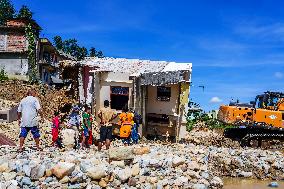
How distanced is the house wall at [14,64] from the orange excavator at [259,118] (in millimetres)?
25059

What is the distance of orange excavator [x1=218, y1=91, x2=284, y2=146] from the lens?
19.6 metres

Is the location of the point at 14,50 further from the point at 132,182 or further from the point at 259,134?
the point at 132,182

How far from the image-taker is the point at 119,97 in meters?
22.0

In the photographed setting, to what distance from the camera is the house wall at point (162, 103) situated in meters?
21.9

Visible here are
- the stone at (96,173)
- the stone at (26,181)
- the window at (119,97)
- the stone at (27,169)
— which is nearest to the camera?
the stone at (26,181)

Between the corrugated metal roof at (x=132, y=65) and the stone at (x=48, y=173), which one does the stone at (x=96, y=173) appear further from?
the corrugated metal roof at (x=132, y=65)

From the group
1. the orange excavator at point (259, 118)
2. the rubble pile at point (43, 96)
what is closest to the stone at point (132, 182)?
the orange excavator at point (259, 118)

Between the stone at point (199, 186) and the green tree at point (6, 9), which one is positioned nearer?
the stone at point (199, 186)

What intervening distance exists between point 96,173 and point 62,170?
84 centimetres

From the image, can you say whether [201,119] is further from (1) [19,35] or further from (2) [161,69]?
(1) [19,35]

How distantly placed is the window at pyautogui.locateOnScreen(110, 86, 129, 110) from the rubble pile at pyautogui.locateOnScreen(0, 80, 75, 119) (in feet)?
9.61

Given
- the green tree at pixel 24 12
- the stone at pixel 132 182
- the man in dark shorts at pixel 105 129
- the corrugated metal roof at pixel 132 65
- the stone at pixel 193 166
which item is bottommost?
the stone at pixel 132 182

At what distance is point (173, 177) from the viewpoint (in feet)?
36.4

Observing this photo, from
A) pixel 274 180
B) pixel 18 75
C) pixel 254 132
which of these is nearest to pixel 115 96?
pixel 254 132
